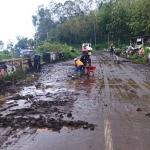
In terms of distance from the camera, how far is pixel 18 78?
1352 centimetres

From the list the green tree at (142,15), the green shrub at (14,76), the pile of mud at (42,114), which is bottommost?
the pile of mud at (42,114)

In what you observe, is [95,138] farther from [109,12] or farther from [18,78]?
[109,12]

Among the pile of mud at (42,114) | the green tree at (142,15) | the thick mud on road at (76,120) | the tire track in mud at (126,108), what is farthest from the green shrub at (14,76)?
the green tree at (142,15)

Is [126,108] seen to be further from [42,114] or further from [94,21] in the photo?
[94,21]

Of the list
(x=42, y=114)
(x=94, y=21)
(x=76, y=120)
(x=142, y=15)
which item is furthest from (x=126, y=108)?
(x=94, y=21)

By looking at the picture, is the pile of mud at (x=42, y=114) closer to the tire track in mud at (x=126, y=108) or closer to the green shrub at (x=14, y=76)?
the tire track in mud at (x=126, y=108)

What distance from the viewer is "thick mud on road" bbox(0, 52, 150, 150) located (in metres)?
4.54

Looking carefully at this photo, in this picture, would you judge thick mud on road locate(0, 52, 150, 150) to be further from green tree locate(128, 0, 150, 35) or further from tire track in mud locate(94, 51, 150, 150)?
green tree locate(128, 0, 150, 35)

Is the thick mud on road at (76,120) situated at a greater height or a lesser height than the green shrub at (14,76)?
lesser

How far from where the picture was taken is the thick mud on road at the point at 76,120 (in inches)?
179

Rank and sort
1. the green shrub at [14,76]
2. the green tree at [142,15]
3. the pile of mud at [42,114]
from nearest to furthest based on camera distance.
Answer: the pile of mud at [42,114] → the green shrub at [14,76] → the green tree at [142,15]

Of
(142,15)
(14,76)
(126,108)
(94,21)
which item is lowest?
(126,108)

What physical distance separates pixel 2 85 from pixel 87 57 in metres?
6.40

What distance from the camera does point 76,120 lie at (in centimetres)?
593
